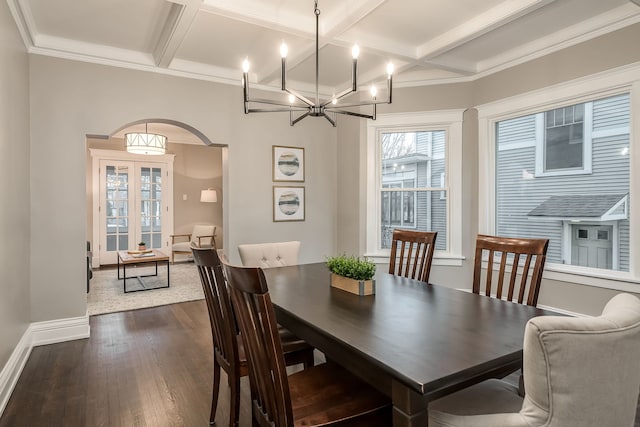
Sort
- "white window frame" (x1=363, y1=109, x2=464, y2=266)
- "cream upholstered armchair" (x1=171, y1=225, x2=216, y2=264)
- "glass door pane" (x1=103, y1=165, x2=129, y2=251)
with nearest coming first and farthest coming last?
"white window frame" (x1=363, y1=109, x2=464, y2=266), "glass door pane" (x1=103, y1=165, x2=129, y2=251), "cream upholstered armchair" (x1=171, y1=225, x2=216, y2=264)

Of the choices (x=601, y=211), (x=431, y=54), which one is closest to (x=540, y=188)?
(x=601, y=211)

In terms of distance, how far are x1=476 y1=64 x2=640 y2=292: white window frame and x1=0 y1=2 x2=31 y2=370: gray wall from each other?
13.6 ft

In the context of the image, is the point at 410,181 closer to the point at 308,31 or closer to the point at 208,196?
the point at 308,31

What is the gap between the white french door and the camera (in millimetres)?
7317

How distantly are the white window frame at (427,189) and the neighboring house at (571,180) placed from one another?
0.43 meters

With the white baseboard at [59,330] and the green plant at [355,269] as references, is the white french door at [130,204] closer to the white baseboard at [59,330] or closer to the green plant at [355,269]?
the white baseboard at [59,330]

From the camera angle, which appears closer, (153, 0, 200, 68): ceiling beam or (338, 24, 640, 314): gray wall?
(153, 0, 200, 68): ceiling beam

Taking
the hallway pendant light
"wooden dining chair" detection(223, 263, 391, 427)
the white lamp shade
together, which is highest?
the hallway pendant light

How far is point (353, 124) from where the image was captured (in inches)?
Answer: 182

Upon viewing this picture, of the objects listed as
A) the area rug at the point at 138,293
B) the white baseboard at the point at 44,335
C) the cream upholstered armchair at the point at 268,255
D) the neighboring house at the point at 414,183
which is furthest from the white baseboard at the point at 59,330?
the neighboring house at the point at 414,183

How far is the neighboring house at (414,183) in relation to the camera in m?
4.37

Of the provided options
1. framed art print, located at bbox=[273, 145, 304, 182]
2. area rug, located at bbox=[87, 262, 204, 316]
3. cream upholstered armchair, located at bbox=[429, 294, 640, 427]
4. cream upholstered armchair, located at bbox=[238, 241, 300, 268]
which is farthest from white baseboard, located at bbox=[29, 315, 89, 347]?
cream upholstered armchair, located at bbox=[429, 294, 640, 427]

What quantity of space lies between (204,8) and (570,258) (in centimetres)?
370

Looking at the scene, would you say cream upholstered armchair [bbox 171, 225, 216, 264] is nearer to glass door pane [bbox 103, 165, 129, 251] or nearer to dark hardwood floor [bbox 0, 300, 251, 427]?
glass door pane [bbox 103, 165, 129, 251]
